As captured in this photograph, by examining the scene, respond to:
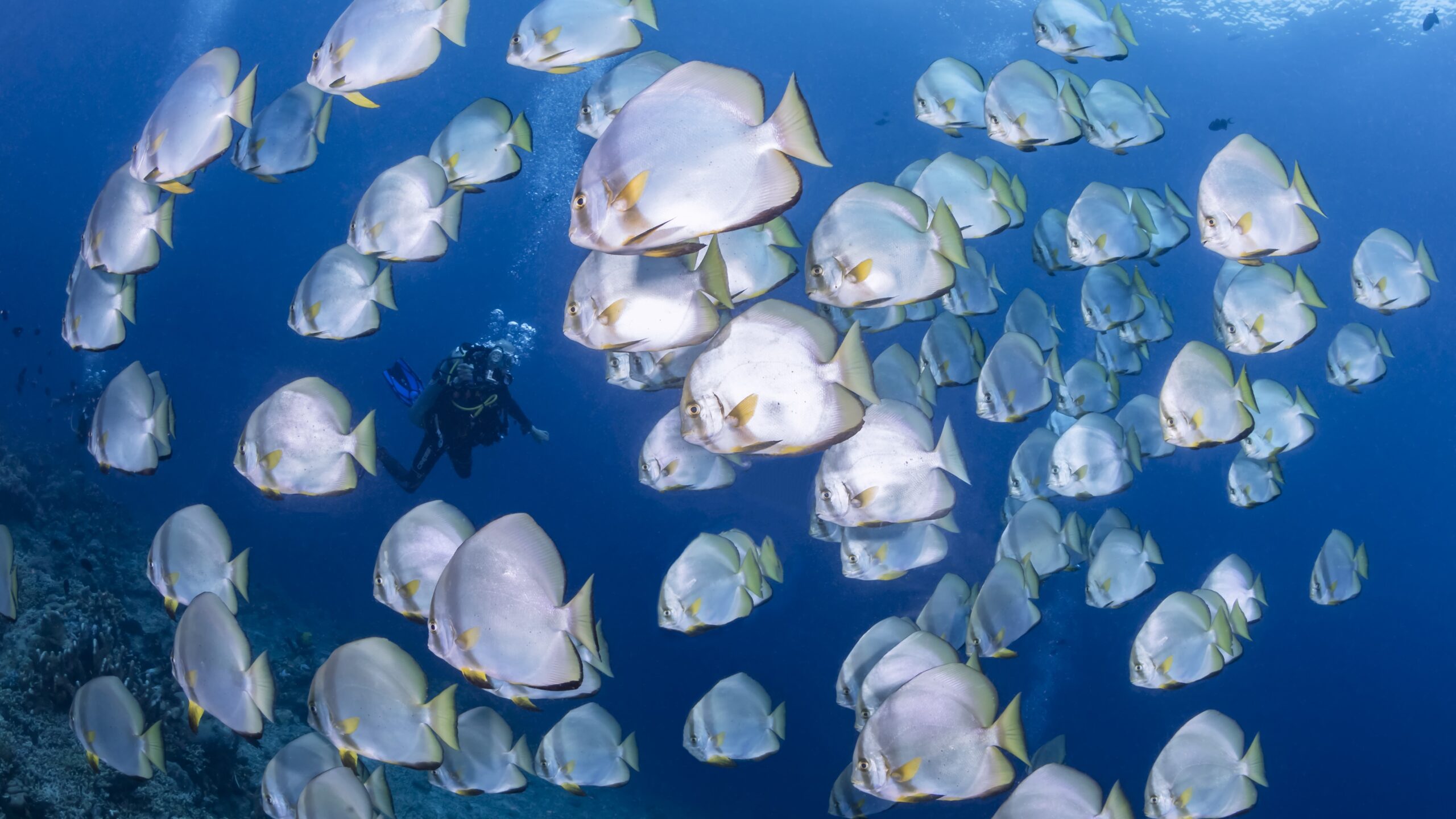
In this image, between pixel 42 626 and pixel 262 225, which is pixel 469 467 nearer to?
pixel 42 626

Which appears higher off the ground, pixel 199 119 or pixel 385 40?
pixel 385 40

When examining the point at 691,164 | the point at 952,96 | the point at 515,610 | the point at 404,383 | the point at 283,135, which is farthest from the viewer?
the point at 404,383

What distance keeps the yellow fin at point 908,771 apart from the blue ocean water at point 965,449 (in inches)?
373

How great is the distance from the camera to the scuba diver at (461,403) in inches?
327

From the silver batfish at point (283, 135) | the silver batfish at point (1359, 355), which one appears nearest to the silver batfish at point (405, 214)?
the silver batfish at point (283, 135)

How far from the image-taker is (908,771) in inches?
108

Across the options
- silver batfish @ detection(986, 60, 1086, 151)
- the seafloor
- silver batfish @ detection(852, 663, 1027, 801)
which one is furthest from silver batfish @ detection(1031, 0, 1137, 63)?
the seafloor

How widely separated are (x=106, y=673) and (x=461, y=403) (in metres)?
3.70

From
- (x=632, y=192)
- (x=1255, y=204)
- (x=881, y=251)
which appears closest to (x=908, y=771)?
(x=881, y=251)

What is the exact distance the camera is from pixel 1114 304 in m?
5.20

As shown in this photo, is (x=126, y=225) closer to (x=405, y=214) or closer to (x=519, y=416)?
(x=405, y=214)

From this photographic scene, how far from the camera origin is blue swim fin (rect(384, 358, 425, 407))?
909 centimetres

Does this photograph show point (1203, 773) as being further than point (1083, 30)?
No

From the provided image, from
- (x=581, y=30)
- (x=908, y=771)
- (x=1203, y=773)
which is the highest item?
(x=581, y=30)
